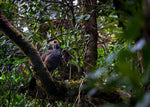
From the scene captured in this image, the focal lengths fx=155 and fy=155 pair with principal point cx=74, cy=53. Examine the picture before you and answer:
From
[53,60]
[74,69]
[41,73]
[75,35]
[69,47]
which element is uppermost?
[75,35]

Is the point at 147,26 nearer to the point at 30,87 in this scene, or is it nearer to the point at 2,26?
the point at 2,26

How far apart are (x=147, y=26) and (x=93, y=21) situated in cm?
171

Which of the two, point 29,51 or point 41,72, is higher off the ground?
point 29,51

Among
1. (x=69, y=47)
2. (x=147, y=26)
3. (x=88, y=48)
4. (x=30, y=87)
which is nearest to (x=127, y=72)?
(x=147, y=26)

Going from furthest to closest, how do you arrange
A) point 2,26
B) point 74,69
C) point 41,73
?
point 74,69 < point 41,73 < point 2,26

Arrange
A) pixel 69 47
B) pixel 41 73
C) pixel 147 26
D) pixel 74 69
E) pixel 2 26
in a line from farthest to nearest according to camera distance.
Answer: pixel 74 69
pixel 69 47
pixel 41 73
pixel 2 26
pixel 147 26

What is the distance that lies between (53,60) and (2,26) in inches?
56.3

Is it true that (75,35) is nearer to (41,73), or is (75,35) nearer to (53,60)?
(41,73)

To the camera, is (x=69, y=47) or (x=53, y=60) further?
(x=53, y=60)

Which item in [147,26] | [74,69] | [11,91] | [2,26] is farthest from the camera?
[74,69]

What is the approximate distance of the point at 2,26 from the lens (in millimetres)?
1127

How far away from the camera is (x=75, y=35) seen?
5.47 feet

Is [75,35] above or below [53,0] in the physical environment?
below

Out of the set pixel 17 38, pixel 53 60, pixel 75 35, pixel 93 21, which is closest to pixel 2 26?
pixel 17 38
